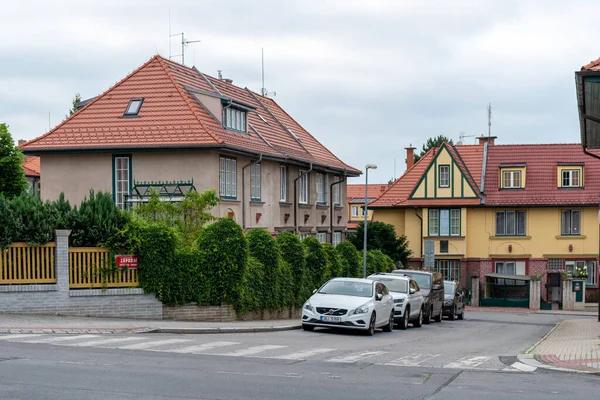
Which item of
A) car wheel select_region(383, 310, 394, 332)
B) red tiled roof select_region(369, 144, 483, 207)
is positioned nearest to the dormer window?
car wheel select_region(383, 310, 394, 332)

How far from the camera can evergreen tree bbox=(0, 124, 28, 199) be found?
48.5 m

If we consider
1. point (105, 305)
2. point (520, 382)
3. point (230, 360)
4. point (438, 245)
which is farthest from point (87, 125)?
point (438, 245)

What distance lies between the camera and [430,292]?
32469 millimetres

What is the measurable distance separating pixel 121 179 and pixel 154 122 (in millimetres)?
2478

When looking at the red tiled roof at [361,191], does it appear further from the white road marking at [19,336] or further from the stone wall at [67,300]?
the white road marking at [19,336]

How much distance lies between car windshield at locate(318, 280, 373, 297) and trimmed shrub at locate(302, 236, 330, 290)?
302 inches

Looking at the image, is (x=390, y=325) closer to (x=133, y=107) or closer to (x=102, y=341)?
(x=102, y=341)

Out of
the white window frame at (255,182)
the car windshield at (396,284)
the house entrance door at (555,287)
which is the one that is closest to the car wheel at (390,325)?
the car windshield at (396,284)

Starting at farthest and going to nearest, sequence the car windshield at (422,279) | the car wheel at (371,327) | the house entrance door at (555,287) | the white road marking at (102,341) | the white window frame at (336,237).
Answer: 1. the house entrance door at (555,287)
2. the white window frame at (336,237)
3. the car windshield at (422,279)
4. the car wheel at (371,327)
5. the white road marking at (102,341)

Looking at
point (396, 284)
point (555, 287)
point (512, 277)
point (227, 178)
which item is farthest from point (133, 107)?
point (555, 287)

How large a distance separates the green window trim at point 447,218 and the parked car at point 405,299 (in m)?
30.6

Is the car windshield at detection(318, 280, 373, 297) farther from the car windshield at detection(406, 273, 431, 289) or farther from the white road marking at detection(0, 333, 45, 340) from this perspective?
the white road marking at detection(0, 333, 45, 340)

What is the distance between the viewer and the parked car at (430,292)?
32.1 m

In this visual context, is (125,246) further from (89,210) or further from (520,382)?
(520,382)
